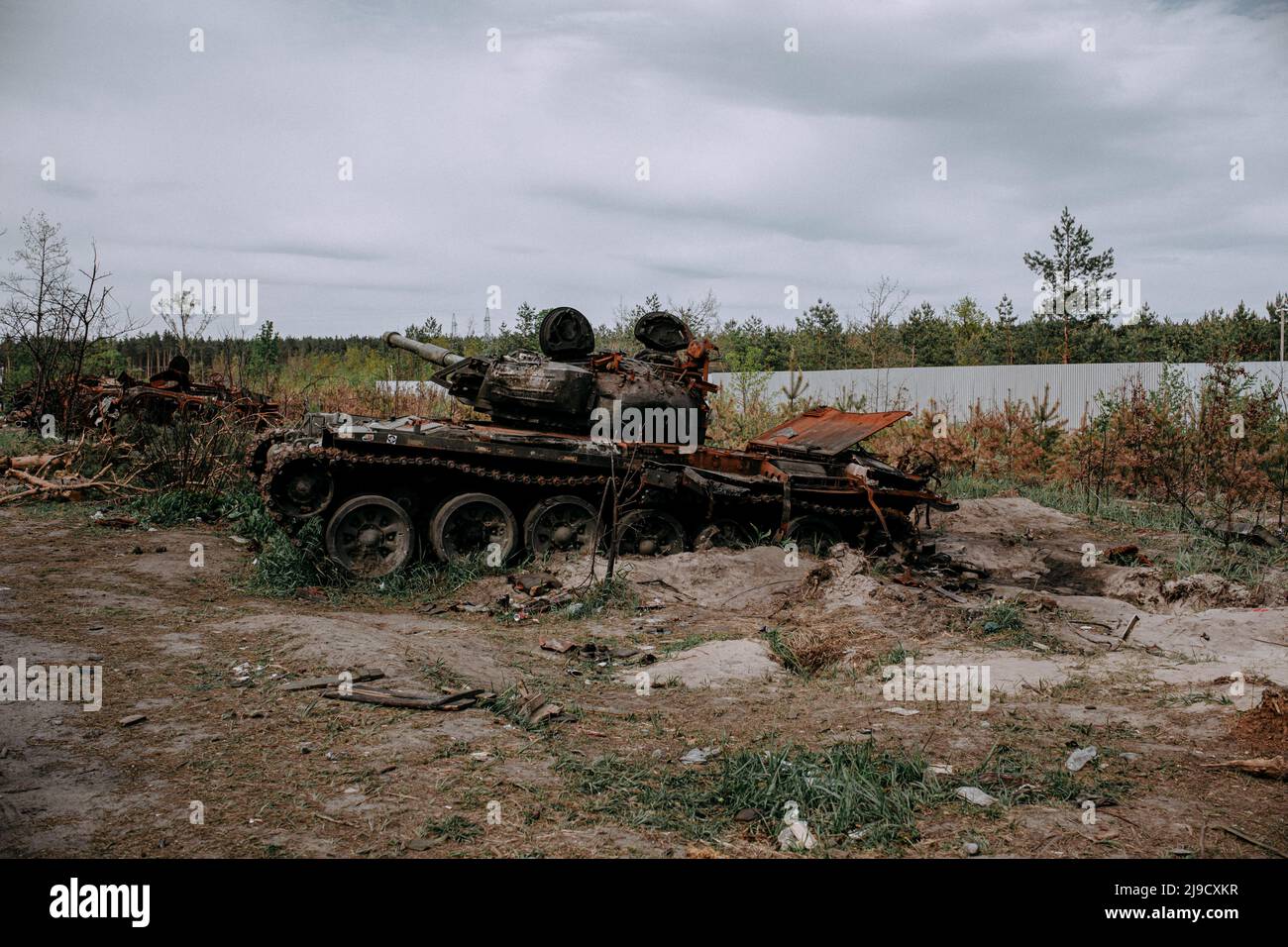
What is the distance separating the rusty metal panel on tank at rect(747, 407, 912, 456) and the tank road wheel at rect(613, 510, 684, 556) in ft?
7.34

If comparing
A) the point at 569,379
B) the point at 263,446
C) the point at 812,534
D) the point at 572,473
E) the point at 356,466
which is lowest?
the point at 812,534

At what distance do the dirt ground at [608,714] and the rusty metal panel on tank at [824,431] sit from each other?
2.79 metres

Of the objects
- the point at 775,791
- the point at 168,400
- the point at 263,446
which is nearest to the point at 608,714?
the point at 775,791

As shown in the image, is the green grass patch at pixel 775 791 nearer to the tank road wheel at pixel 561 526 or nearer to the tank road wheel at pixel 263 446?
the tank road wheel at pixel 561 526

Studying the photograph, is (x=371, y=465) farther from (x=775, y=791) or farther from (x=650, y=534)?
(x=775, y=791)

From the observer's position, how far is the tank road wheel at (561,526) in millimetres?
11375

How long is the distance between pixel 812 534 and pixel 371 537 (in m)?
5.54

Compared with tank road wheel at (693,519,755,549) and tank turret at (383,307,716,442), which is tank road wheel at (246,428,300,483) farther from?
tank road wheel at (693,519,755,549)

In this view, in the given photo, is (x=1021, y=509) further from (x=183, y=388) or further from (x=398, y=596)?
(x=183, y=388)

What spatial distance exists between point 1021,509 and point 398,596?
1031cm

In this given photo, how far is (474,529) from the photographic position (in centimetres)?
1124

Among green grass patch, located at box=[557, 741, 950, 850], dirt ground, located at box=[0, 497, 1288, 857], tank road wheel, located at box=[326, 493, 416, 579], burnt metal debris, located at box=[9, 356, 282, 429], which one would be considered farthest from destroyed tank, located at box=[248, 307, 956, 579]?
green grass patch, located at box=[557, 741, 950, 850]

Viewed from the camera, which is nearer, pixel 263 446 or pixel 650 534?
pixel 263 446

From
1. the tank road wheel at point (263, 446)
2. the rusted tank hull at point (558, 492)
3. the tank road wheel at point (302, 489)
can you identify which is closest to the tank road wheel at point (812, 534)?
the rusted tank hull at point (558, 492)
